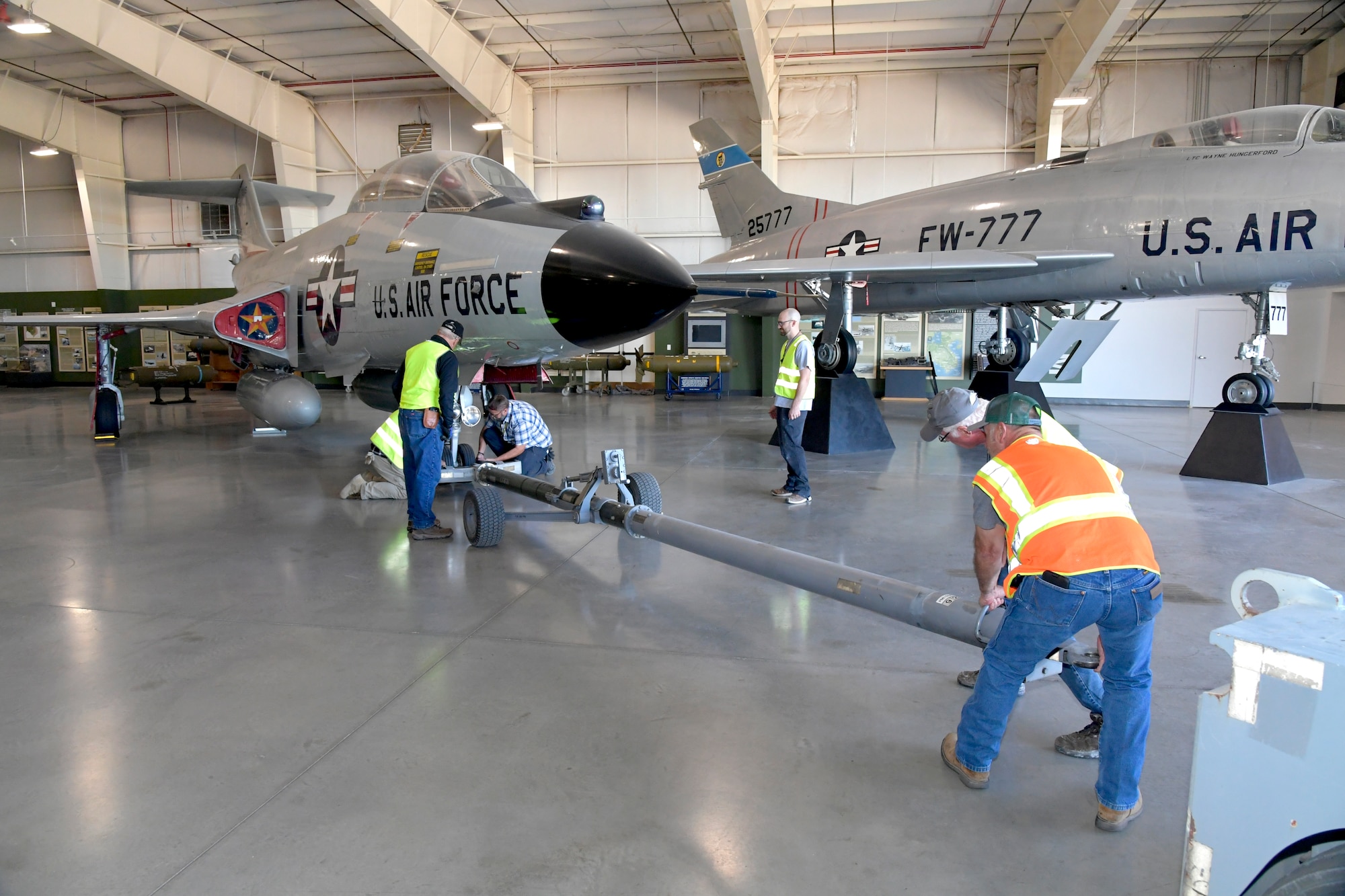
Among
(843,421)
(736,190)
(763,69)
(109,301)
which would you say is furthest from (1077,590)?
(109,301)

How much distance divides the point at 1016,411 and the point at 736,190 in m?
12.1

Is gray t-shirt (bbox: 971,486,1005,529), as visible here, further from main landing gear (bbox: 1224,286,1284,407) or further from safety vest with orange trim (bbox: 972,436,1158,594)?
main landing gear (bbox: 1224,286,1284,407)

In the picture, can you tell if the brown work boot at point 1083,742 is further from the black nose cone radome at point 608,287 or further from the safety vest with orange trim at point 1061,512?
the black nose cone radome at point 608,287

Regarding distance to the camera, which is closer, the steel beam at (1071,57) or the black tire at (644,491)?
the black tire at (644,491)

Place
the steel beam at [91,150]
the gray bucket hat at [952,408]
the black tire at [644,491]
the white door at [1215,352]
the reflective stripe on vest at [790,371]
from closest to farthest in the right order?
the gray bucket hat at [952,408]
the black tire at [644,491]
the reflective stripe on vest at [790,371]
the white door at [1215,352]
the steel beam at [91,150]

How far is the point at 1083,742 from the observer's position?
2.56 m

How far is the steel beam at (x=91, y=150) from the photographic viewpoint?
1916 cm

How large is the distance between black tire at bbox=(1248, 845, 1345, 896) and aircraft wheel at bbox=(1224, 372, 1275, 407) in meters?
7.61

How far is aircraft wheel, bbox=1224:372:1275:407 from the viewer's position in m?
7.48

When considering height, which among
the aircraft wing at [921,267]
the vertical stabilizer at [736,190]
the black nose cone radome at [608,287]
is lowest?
the black nose cone radome at [608,287]

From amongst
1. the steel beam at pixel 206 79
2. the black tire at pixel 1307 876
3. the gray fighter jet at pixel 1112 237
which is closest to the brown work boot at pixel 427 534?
the black tire at pixel 1307 876

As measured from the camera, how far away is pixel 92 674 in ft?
10.4

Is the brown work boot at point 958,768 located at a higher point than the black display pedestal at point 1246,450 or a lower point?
lower

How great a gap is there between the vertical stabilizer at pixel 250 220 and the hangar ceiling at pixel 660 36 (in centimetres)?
397
